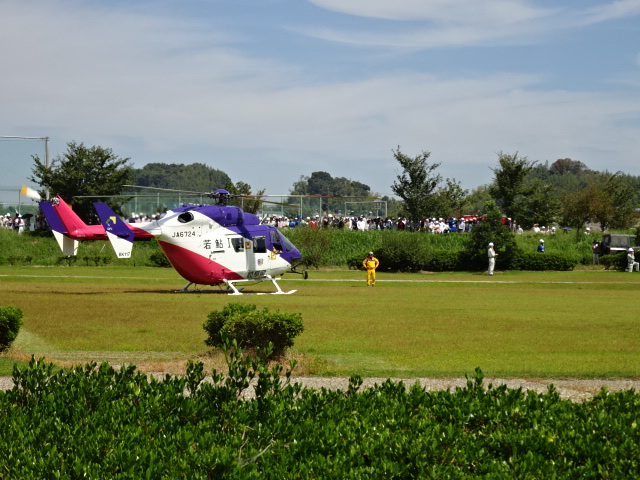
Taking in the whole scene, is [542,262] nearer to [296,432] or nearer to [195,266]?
[195,266]

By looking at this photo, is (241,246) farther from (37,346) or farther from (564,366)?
(564,366)

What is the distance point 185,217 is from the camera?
3105 cm

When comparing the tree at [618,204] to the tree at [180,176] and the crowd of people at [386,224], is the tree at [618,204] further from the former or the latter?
the tree at [180,176]

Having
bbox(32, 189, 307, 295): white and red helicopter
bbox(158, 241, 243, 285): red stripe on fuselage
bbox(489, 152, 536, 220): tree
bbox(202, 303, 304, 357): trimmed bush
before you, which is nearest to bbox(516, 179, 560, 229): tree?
bbox(489, 152, 536, 220): tree

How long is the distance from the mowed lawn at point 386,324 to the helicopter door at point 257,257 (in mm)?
1989

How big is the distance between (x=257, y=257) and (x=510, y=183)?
3587cm

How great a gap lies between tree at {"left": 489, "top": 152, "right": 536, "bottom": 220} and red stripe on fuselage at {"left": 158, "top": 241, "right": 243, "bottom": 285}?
36.4 meters

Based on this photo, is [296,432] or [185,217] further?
[185,217]

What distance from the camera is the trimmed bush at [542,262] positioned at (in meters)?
53.5

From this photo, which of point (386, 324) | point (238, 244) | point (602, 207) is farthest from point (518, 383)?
point (602, 207)

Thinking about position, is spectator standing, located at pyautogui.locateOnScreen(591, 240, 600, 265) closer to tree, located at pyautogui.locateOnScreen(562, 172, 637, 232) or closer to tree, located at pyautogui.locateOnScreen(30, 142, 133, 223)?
tree, located at pyautogui.locateOnScreen(562, 172, 637, 232)

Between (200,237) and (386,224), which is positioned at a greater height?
(386,224)

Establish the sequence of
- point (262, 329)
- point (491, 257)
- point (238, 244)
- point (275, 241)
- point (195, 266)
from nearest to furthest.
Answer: point (262, 329)
point (195, 266)
point (238, 244)
point (275, 241)
point (491, 257)

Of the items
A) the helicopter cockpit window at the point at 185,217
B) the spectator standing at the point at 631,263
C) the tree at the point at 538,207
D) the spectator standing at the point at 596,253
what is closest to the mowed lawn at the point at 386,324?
the helicopter cockpit window at the point at 185,217
